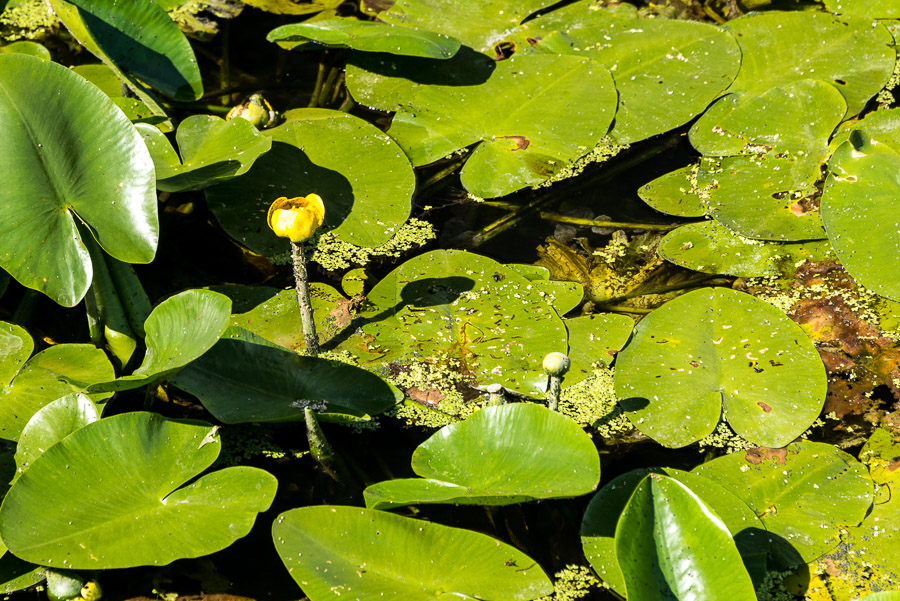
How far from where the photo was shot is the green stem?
2.63m

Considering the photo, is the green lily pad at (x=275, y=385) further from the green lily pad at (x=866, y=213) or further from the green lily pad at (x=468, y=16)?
the green lily pad at (x=468, y=16)

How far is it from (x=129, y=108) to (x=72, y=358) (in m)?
1.18

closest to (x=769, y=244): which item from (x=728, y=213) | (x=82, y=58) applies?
(x=728, y=213)

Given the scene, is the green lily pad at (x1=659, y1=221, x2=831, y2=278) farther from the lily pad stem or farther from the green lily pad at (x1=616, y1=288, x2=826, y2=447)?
the lily pad stem

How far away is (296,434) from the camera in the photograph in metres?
2.09

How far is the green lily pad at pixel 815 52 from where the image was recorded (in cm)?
289

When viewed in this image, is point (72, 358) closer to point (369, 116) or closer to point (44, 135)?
point (44, 135)

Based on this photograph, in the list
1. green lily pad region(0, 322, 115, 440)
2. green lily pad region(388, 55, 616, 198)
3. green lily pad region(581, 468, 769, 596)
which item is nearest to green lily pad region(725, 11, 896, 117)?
green lily pad region(388, 55, 616, 198)

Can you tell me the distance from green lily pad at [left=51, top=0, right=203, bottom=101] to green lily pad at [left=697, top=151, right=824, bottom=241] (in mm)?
2138

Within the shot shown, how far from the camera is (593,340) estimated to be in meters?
2.19

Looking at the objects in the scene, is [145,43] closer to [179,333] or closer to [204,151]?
[204,151]

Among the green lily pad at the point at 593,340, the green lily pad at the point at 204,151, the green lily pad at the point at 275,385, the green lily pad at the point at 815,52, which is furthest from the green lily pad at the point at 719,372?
the green lily pad at the point at 204,151

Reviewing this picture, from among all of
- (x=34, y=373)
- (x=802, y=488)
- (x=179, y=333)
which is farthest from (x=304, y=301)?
(x=802, y=488)

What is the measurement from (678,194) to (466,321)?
1.08 m
